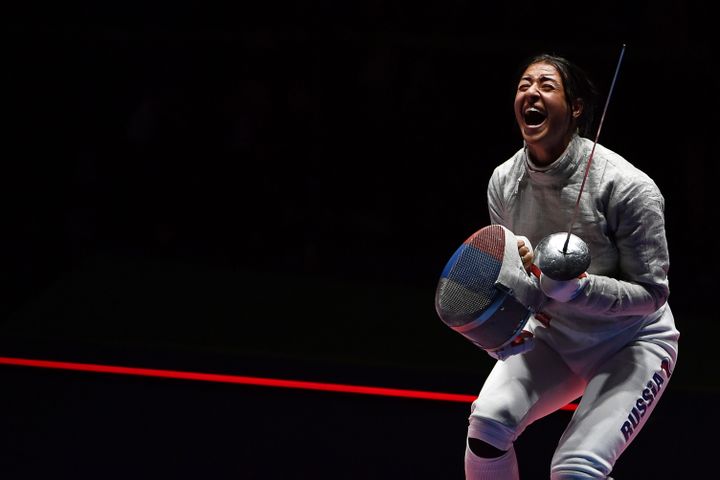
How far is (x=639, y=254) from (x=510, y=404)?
0.45 metres

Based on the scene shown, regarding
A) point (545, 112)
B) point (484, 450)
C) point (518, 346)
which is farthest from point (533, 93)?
point (484, 450)

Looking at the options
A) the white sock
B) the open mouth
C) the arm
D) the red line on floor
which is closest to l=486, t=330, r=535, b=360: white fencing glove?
the arm

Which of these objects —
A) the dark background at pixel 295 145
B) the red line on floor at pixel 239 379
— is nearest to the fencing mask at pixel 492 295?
the red line on floor at pixel 239 379

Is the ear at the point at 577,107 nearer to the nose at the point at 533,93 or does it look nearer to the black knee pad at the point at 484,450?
the nose at the point at 533,93

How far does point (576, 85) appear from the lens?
228 centimetres

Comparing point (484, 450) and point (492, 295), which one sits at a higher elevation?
point (492, 295)

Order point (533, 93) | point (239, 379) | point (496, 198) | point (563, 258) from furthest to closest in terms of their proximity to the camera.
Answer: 1. point (239, 379)
2. point (496, 198)
3. point (533, 93)
4. point (563, 258)

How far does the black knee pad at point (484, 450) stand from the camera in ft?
7.38

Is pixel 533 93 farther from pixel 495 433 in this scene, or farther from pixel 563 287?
pixel 495 433

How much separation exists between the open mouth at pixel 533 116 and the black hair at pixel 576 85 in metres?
0.07

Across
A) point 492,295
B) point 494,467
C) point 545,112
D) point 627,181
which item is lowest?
point 494,467

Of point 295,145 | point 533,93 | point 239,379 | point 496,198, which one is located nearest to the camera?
point 533,93

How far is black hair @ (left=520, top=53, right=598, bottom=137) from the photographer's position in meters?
2.26

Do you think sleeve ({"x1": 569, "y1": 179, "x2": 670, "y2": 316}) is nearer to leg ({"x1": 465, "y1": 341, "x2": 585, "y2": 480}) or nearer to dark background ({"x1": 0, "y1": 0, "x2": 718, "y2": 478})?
leg ({"x1": 465, "y1": 341, "x2": 585, "y2": 480})
